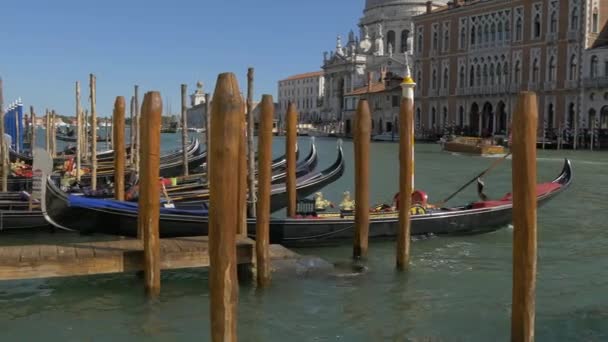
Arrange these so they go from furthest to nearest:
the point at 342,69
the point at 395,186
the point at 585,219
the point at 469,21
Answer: the point at 342,69 < the point at 469,21 < the point at 395,186 < the point at 585,219

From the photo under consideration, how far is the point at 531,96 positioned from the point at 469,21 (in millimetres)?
30834

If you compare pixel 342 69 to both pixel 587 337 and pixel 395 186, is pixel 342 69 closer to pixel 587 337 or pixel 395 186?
pixel 395 186

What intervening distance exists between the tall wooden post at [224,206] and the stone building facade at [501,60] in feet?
85.5

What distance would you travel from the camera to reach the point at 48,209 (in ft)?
18.2

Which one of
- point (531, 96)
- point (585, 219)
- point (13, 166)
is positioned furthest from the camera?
point (13, 166)

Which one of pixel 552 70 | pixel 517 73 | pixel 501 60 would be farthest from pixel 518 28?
pixel 552 70

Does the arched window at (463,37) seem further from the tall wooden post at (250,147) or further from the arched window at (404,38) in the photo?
the tall wooden post at (250,147)

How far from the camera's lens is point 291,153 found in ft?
22.3

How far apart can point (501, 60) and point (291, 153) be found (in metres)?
26.5

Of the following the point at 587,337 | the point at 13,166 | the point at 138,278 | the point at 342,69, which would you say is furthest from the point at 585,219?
the point at 342,69

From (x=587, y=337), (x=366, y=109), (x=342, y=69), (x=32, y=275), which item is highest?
(x=342, y=69)

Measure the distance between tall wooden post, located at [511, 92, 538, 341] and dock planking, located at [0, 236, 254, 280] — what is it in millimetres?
1999

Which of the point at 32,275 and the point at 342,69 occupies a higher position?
the point at 342,69

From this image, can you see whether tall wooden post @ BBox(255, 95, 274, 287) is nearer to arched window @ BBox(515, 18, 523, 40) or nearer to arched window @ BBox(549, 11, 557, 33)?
arched window @ BBox(549, 11, 557, 33)
